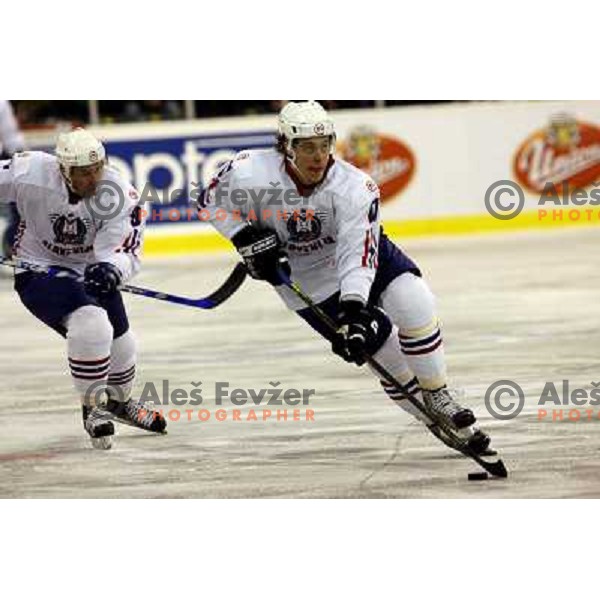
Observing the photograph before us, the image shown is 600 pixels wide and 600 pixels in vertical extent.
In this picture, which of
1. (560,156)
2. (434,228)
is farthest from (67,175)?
(560,156)

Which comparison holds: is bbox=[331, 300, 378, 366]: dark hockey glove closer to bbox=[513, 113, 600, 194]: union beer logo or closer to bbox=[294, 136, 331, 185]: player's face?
bbox=[294, 136, 331, 185]: player's face

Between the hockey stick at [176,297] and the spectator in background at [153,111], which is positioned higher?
the hockey stick at [176,297]

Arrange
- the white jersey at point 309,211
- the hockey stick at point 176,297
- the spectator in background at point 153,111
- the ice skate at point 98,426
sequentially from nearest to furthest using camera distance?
the white jersey at point 309,211, the hockey stick at point 176,297, the ice skate at point 98,426, the spectator in background at point 153,111

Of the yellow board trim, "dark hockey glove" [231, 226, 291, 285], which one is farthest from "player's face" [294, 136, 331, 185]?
the yellow board trim

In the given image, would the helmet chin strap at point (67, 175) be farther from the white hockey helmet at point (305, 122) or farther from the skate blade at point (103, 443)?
the skate blade at point (103, 443)

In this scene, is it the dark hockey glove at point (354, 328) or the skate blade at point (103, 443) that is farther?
the skate blade at point (103, 443)

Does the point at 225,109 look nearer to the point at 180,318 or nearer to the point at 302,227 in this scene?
the point at 180,318

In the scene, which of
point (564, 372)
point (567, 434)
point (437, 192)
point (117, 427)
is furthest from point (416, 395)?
point (437, 192)

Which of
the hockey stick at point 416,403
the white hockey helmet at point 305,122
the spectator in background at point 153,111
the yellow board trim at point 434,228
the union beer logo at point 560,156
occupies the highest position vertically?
the white hockey helmet at point 305,122

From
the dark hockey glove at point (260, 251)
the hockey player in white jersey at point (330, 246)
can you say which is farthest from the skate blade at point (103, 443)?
the dark hockey glove at point (260, 251)

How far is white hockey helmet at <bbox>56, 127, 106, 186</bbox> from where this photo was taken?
4.79 metres

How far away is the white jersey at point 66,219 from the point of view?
16.1 feet

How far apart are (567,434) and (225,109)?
618 centimetres

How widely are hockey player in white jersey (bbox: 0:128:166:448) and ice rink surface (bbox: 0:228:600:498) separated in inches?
11.9
